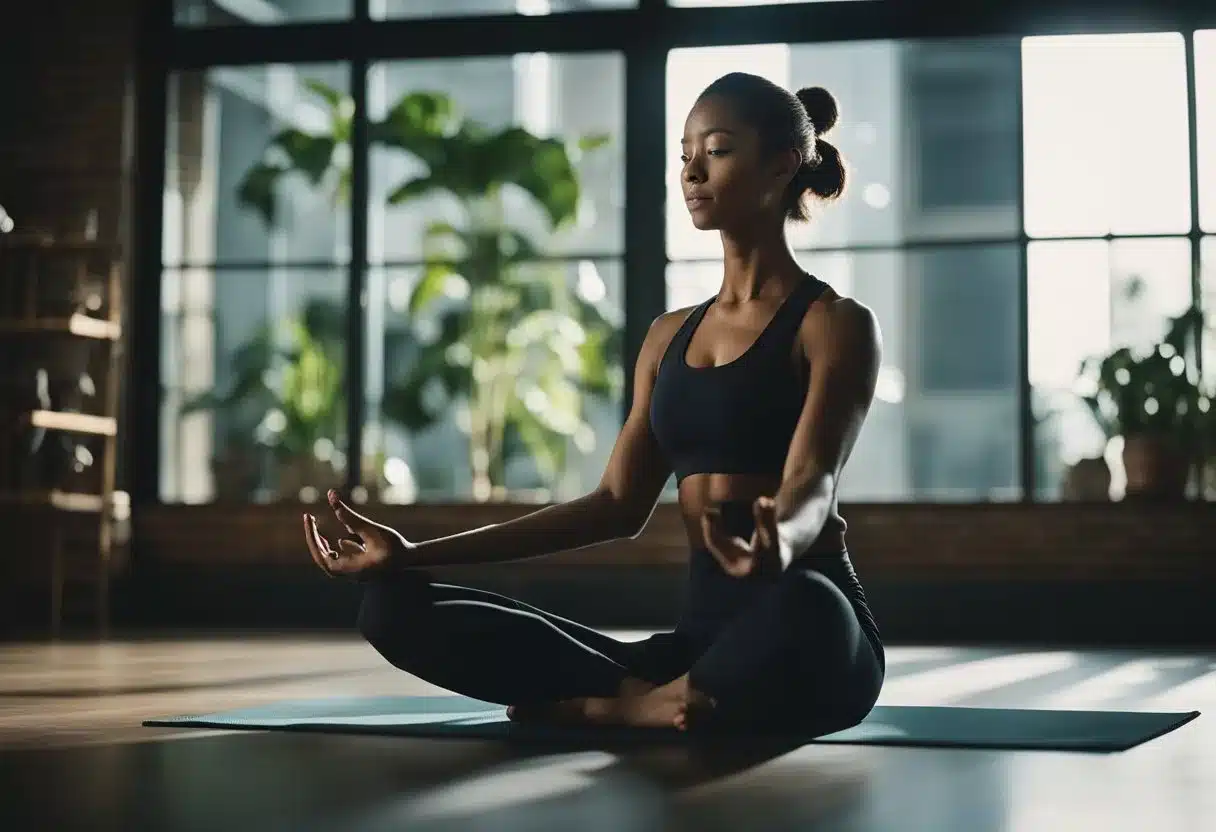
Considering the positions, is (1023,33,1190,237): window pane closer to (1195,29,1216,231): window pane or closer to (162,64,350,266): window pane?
(1195,29,1216,231): window pane

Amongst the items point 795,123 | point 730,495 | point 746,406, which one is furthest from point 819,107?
point 730,495

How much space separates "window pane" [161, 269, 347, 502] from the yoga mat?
3.66 m

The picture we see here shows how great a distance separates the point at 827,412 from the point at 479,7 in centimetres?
475

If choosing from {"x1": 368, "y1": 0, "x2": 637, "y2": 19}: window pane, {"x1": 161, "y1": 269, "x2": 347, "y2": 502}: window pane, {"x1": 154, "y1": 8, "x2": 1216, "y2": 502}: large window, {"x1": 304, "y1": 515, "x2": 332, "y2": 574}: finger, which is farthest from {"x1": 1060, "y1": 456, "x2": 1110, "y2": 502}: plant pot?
{"x1": 304, "y1": 515, "x2": 332, "y2": 574}: finger

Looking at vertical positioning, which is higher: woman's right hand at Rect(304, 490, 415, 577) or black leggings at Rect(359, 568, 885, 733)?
woman's right hand at Rect(304, 490, 415, 577)

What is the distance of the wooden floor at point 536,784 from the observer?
1.73m

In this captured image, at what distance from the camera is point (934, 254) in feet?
20.9

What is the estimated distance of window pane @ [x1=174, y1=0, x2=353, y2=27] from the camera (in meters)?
6.86

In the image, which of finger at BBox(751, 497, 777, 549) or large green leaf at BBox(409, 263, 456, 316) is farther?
large green leaf at BBox(409, 263, 456, 316)

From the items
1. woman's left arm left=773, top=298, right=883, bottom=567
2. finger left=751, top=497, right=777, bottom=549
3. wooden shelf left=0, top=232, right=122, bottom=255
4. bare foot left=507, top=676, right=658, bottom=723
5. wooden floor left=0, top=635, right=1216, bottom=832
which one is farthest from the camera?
wooden shelf left=0, top=232, right=122, bottom=255

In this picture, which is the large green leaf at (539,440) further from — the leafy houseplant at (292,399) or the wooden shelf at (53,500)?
the wooden shelf at (53,500)

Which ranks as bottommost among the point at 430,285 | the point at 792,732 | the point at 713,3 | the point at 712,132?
the point at 792,732

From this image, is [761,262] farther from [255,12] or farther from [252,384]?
[255,12]

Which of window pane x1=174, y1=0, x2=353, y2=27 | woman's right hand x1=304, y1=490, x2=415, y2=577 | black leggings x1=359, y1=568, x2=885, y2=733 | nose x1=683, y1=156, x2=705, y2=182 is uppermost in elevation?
window pane x1=174, y1=0, x2=353, y2=27
